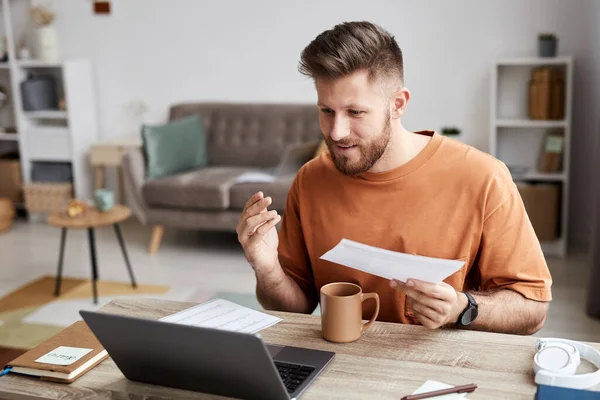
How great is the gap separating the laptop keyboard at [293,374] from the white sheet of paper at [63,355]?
364 mm

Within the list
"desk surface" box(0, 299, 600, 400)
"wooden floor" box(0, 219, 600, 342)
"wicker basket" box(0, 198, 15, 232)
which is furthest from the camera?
"wicker basket" box(0, 198, 15, 232)

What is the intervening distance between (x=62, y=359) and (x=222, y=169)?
3496mm

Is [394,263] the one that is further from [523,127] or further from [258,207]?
[523,127]

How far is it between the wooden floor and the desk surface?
6.40 feet

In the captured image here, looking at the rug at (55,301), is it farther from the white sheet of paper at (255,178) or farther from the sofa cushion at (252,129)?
the sofa cushion at (252,129)

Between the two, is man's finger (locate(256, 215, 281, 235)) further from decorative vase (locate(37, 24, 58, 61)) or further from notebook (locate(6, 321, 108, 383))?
decorative vase (locate(37, 24, 58, 61))

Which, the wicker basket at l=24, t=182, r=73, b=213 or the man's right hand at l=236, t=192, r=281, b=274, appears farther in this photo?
the wicker basket at l=24, t=182, r=73, b=213

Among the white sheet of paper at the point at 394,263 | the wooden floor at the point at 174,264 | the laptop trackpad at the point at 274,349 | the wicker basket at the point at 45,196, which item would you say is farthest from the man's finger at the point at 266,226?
the wicker basket at the point at 45,196

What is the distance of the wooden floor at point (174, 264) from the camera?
340cm

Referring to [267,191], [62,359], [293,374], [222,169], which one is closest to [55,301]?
[267,191]

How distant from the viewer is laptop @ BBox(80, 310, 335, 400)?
1032mm

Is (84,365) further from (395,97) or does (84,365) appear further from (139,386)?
(395,97)

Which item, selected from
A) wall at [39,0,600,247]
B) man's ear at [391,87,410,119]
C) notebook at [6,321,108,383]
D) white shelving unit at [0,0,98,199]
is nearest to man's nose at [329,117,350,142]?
man's ear at [391,87,410,119]

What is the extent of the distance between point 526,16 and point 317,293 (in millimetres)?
3245
